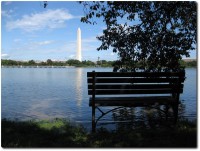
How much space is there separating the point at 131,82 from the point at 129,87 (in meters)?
0.16

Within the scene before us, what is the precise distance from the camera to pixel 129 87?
867cm

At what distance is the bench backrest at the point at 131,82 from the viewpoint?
8.45 meters

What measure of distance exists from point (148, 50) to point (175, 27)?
1.16m

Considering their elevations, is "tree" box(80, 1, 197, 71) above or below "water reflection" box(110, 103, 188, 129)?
above

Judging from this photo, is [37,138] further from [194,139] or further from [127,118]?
[127,118]

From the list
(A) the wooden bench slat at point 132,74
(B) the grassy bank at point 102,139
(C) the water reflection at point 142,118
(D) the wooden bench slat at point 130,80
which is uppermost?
(A) the wooden bench slat at point 132,74

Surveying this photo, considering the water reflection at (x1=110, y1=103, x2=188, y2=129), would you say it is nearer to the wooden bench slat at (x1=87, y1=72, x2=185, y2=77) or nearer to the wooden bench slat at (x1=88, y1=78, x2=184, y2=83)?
the wooden bench slat at (x1=88, y1=78, x2=184, y2=83)

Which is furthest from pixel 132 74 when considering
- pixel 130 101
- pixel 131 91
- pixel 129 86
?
pixel 130 101

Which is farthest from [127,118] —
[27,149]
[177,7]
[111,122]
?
[27,149]

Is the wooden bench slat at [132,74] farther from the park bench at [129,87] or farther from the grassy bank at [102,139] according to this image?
the grassy bank at [102,139]

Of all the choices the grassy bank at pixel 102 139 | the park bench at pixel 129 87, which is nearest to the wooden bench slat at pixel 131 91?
the park bench at pixel 129 87

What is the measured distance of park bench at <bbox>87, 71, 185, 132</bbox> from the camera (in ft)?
27.5

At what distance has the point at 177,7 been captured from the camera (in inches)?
364

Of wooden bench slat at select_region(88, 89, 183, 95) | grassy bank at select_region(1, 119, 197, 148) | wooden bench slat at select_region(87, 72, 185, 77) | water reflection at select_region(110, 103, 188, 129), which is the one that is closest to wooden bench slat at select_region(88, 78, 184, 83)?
wooden bench slat at select_region(87, 72, 185, 77)
